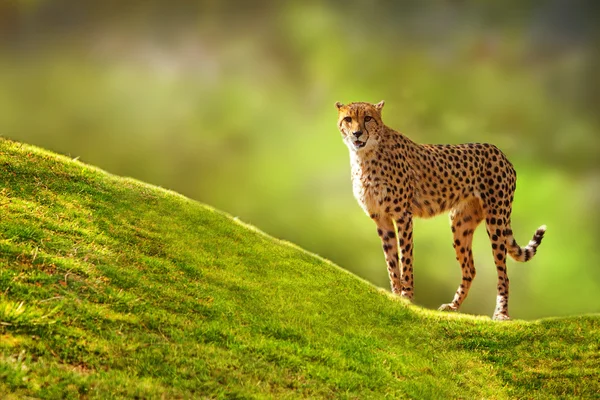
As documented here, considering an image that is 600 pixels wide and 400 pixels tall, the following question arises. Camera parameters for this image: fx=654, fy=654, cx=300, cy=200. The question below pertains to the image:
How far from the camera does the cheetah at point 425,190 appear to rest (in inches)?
408

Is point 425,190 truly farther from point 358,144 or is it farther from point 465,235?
point 358,144

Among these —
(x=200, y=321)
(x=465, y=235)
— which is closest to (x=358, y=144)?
(x=465, y=235)

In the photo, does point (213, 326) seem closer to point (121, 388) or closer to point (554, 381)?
point (121, 388)

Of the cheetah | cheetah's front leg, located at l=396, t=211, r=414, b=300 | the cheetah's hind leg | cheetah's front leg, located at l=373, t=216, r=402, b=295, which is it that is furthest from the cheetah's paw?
cheetah's front leg, located at l=373, t=216, r=402, b=295

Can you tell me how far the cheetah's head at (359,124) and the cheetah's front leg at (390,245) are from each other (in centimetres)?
123

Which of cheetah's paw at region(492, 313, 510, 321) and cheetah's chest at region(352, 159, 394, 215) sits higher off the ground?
cheetah's chest at region(352, 159, 394, 215)

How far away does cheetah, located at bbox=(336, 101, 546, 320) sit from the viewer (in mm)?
10359

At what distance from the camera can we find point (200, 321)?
6.81 metres

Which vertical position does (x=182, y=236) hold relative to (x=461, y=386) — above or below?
above

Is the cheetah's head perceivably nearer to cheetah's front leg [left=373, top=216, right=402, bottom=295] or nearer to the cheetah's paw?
cheetah's front leg [left=373, top=216, right=402, bottom=295]

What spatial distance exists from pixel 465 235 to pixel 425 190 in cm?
131

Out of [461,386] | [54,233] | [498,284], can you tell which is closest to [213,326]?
[54,233]

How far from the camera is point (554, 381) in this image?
8.13m

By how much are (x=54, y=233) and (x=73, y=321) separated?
198cm
